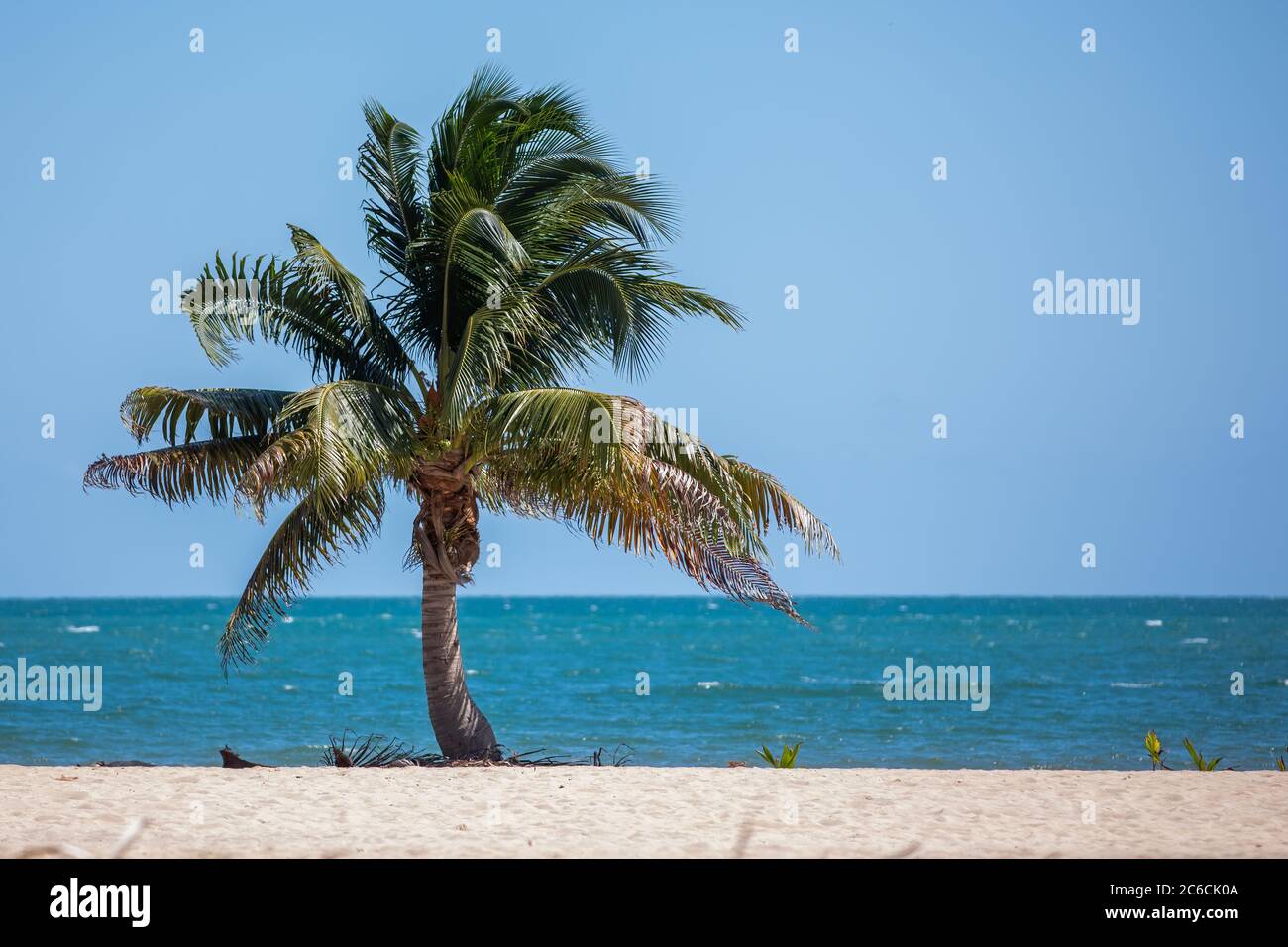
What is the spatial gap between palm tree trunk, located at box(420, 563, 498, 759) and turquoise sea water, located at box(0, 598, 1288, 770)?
8.73m

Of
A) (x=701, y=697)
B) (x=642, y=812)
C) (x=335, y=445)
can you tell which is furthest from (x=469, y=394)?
(x=701, y=697)

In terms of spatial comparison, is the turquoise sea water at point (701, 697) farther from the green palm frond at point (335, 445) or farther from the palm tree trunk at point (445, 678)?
the green palm frond at point (335, 445)

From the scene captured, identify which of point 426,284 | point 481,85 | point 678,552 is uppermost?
point 481,85

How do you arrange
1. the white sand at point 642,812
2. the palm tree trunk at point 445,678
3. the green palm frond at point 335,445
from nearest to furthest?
the white sand at point 642,812 < the green palm frond at point 335,445 < the palm tree trunk at point 445,678

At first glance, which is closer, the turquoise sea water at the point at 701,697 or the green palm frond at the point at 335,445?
the green palm frond at the point at 335,445

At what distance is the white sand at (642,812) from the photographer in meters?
8.77

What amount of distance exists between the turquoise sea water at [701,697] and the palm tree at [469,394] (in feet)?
31.9

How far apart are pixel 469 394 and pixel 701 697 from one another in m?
28.4

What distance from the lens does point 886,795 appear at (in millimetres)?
11328

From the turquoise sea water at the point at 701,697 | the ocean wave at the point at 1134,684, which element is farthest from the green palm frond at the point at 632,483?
the ocean wave at the point at 1134,684
